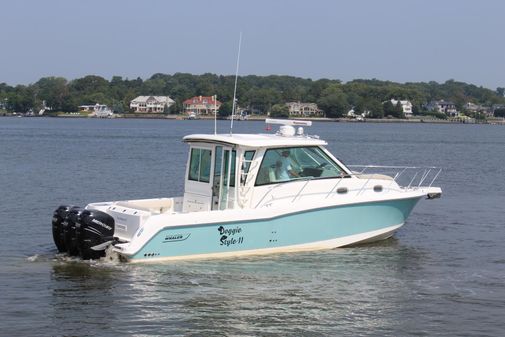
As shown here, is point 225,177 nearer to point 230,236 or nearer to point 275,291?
point 230,236

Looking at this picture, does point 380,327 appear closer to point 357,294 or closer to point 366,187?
point 357,294

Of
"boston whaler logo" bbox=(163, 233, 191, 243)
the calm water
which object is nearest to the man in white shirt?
the calm water

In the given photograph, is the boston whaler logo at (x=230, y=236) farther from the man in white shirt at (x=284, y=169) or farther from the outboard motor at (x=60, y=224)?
the outboard motor at (x=60, y=224)

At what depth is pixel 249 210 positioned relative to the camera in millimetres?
16078

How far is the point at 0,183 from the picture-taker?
33719 millimetres

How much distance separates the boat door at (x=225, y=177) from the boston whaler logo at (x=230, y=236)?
2.57 ft

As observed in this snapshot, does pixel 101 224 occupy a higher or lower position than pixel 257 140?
lower

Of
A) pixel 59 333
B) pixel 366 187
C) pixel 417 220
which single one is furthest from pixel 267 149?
pixel 417 220

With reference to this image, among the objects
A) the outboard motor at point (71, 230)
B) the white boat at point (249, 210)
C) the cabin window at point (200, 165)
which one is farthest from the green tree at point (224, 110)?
the outboard motor at point (71, 230)

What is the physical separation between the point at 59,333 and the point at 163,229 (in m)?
3.55

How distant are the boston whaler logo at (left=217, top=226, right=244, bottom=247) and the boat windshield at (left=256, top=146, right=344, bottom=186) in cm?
125

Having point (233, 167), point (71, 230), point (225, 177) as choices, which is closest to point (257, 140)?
point (233, 167)

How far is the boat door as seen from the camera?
656 inches

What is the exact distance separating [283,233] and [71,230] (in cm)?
404
